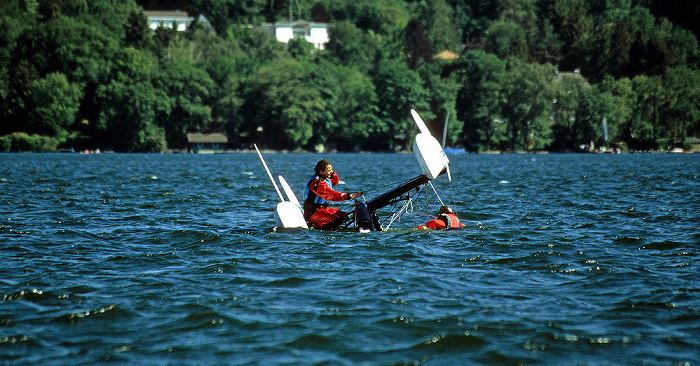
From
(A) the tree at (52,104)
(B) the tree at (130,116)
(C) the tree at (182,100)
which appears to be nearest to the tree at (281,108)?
(C) the tree at (182,100)

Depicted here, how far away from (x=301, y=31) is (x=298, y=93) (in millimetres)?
78624

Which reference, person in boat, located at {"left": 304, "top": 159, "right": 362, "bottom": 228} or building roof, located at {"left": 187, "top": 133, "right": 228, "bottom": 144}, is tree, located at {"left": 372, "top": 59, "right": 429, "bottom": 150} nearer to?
building roof, located at {"left": 187, "top": 133, "right": 228, "bottom": 144}

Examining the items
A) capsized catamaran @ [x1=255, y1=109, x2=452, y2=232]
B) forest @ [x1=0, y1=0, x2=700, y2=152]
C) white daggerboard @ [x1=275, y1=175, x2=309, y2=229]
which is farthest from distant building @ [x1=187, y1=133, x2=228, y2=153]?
capsized catamaran @ [x1=255, y1=109, x2=452, y2=232]

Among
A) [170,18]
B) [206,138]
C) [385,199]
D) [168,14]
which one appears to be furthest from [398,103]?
[385,199]

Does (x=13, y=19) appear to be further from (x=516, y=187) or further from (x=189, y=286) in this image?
(x=189, y=286)

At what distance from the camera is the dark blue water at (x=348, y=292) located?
30.2 feet

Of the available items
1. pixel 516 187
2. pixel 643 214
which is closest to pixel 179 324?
pixel 643 214

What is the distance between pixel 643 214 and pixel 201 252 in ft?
45.4

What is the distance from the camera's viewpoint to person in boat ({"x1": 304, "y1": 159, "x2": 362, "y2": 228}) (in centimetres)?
1805

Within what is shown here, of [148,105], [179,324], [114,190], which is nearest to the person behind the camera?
[179,324]

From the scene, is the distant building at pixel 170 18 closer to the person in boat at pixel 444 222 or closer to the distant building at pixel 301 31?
the distant building at pixel 301 31

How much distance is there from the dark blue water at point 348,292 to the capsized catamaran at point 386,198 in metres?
0.46

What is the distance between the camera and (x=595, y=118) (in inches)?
4323

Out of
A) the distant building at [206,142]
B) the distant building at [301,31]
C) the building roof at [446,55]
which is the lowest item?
the distant building at [206,142]
